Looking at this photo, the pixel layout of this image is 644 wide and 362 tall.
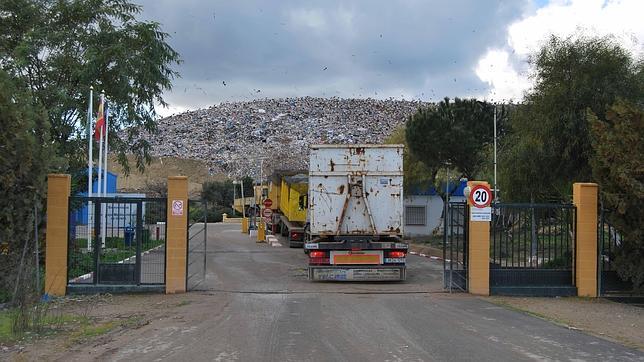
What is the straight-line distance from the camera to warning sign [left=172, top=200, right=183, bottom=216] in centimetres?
1496

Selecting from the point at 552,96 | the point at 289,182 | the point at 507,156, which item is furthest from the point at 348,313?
the point at 289,182

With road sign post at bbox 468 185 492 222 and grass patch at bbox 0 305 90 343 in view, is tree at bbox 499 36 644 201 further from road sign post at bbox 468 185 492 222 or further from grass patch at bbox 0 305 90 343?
grass patch at bbox 0 305 90 343

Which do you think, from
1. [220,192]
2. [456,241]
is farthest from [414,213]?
[220,192]

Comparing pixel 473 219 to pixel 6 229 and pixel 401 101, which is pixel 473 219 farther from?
pixel 401 101

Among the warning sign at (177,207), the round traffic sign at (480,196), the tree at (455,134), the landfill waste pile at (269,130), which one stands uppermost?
the landfill waste pile at (269,130)

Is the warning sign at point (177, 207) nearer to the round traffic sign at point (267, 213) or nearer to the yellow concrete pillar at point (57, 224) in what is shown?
the yellow concrete pillar at point (57, 224)

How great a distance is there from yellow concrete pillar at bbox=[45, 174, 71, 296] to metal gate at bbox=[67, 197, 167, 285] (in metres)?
0.15

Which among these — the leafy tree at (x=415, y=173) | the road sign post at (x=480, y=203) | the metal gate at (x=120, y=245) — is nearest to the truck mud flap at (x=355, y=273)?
the road sign post at (x=480, y=203)

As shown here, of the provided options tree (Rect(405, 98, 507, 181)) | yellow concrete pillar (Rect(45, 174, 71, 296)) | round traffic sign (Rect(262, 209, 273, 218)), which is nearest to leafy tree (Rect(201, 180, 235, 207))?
round traffic sign (Rect(262, 209, 273, 218))

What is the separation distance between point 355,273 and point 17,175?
8.91 m

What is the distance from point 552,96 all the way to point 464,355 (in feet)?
40.5

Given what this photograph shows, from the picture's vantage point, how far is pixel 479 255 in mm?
15258

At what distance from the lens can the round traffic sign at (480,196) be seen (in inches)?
597

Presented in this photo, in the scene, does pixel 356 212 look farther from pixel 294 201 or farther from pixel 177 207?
pixel 294 201
